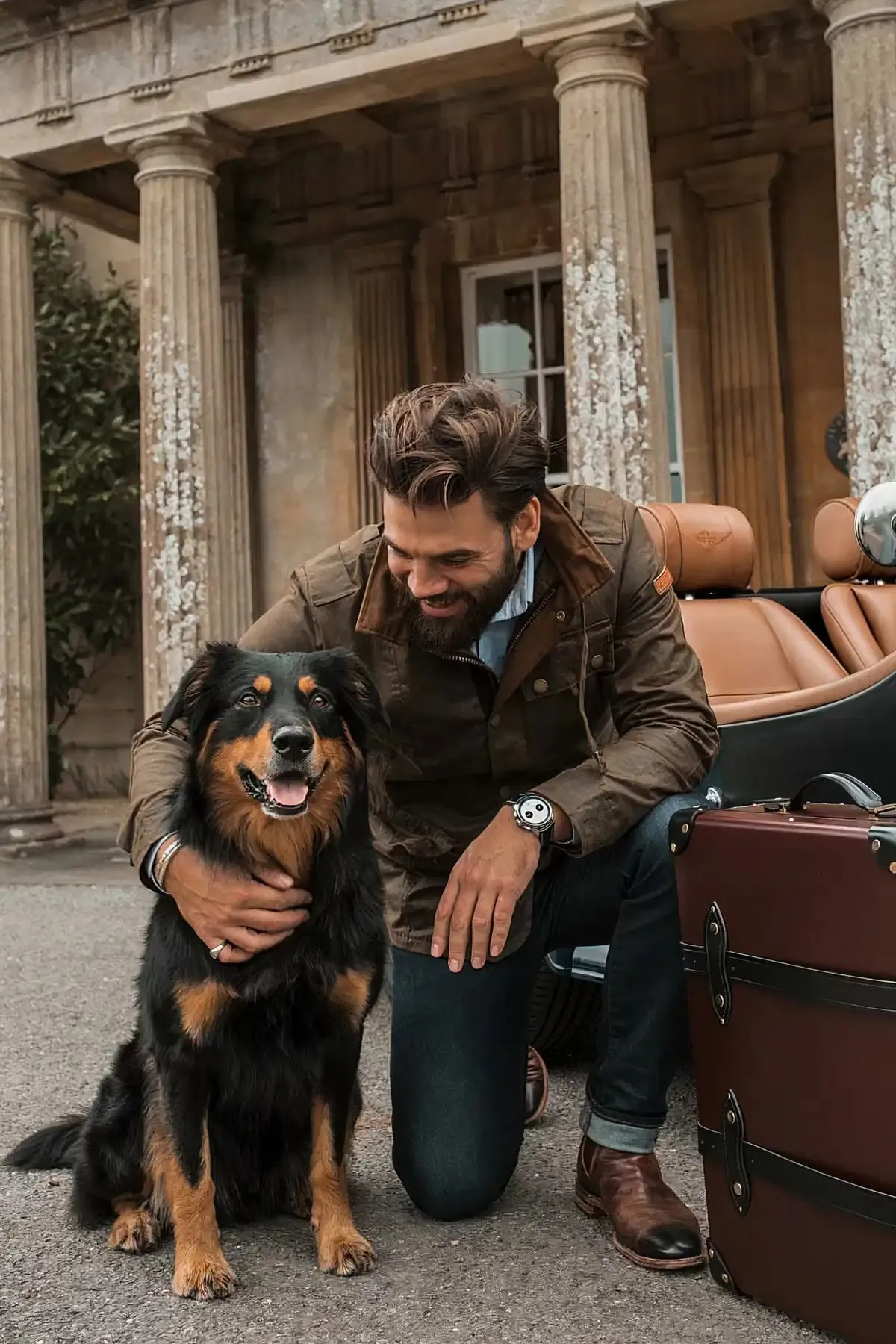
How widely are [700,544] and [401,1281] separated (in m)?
2.71

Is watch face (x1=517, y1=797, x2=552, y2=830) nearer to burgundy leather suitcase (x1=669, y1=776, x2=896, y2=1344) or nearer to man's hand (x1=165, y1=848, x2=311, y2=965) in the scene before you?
burgundy leather suitcase (x1=669, y1=776, x2=896, y2=1344)

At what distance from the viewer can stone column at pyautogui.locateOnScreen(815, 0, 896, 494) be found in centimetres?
653

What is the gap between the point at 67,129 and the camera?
30.1ft

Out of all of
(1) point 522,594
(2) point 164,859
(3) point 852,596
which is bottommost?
(2) point 164,859

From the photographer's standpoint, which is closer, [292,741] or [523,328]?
[292,741]

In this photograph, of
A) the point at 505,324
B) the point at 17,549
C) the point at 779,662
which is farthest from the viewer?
the point at 505,324

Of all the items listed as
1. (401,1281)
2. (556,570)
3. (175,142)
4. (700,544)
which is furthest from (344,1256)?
(175,142)

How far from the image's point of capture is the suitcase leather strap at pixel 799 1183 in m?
1.78

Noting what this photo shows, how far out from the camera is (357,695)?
2.31 meters

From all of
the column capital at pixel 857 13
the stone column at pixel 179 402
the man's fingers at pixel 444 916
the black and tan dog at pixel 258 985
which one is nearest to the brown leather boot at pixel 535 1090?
the black and tan dog at pixel 258 985

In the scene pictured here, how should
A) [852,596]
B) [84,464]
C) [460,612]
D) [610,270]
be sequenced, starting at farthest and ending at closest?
[84,464] → [610,270] → [852,596] → [460,612]

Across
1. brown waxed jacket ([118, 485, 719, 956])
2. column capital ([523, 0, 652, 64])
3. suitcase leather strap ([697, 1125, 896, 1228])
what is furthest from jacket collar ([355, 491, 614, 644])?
column capital ([523, 0, 652, 64])

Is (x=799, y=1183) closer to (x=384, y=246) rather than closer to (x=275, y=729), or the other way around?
(x=275, y=729)

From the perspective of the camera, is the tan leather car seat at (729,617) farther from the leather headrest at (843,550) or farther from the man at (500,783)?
the man at (500,783)
